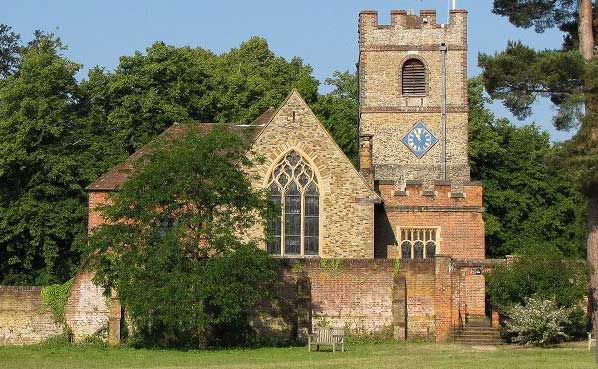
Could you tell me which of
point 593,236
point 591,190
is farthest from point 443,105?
point 591,190

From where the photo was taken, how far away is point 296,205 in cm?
4403

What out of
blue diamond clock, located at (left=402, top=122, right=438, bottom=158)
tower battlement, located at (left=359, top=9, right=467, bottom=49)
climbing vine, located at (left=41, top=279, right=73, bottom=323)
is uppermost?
tower battlement, located at (left=359, top=9, right=467, bottom=49)

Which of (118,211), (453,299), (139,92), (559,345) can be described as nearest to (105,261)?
(118,211)

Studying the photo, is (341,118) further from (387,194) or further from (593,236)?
(593,236)

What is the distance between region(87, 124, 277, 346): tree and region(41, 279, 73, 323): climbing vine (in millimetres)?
2282

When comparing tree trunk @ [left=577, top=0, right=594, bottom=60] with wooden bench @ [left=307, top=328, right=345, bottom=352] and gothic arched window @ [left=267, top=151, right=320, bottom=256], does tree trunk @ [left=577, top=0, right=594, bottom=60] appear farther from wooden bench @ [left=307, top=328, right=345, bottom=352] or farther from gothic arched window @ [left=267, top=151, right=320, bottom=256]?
gothic arched window @ [left=267, top=151, right=320, bottom=256]

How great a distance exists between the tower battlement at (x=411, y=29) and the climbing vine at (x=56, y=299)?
19.0 meters

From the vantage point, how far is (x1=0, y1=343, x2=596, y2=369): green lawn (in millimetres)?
29812

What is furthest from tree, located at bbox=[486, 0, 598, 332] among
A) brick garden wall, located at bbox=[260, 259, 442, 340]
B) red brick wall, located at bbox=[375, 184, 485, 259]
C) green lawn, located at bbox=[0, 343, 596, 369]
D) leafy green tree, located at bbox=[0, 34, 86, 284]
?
leafy green tree, located at bbox=[0, 34, 86, 284]

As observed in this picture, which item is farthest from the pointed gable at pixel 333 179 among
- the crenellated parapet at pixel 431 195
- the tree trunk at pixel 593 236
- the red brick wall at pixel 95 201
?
the tree trunk at pixel 593 236

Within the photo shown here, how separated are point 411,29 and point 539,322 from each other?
793 inches

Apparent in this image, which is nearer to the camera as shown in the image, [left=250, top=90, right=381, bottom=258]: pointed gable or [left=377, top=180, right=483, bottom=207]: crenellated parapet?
[left=250, top=90, right=381, bottom=258]: pointed gable

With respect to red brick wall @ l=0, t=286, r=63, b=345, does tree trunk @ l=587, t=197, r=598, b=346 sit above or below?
above

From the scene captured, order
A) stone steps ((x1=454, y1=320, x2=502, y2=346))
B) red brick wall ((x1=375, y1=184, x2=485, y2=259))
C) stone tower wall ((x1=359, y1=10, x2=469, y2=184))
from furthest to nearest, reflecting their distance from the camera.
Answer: stone tower wall ((x1=359, y1=10, x2=469, y2=184)) < red brick wall ((x1=375, y1=184, x2=485, y2=259)) < stone steps ((x1=454, y1=320, x2=502, y2=346))
